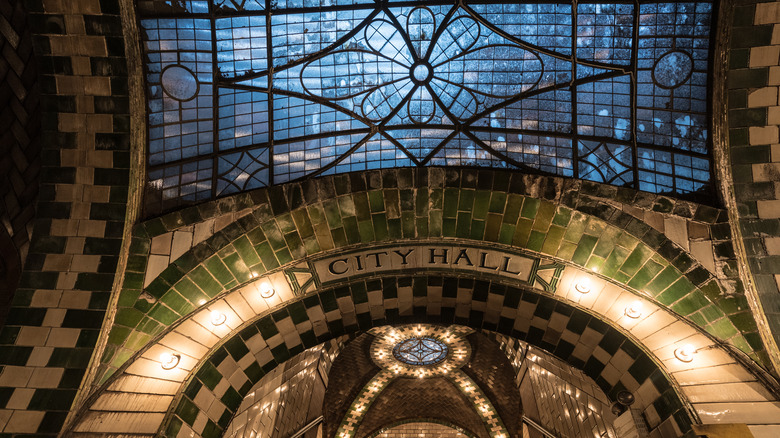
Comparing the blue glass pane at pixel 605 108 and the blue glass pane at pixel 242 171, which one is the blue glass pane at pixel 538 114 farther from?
the blue glass pane at pixel 242 171

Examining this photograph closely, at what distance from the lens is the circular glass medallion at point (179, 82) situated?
9281 mm

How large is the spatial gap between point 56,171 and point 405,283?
5.66m

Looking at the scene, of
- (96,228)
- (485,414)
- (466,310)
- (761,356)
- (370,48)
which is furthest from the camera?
(485,414)

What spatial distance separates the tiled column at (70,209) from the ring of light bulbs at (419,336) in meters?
10.2

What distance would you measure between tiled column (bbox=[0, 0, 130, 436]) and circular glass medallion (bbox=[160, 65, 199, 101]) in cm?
62

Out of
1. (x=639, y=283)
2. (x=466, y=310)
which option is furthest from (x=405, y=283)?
(x=639, y=283)

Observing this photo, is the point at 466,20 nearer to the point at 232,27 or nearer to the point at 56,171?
the point at 232,27

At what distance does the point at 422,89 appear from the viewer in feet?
33.1

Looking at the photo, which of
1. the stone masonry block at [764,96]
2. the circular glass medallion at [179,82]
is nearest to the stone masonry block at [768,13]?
the stone masonry block at [764,96]

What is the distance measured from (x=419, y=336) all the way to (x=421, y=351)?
1.03m

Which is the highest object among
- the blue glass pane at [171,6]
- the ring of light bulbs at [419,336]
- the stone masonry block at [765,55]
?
the ring of light bulbs at [419,336]

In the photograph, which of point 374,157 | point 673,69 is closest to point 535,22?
point 673,69

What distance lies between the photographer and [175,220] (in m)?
9.35

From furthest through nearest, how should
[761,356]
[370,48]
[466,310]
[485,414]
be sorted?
[485,414] → [466,310] → [370,48] → [761,356]
